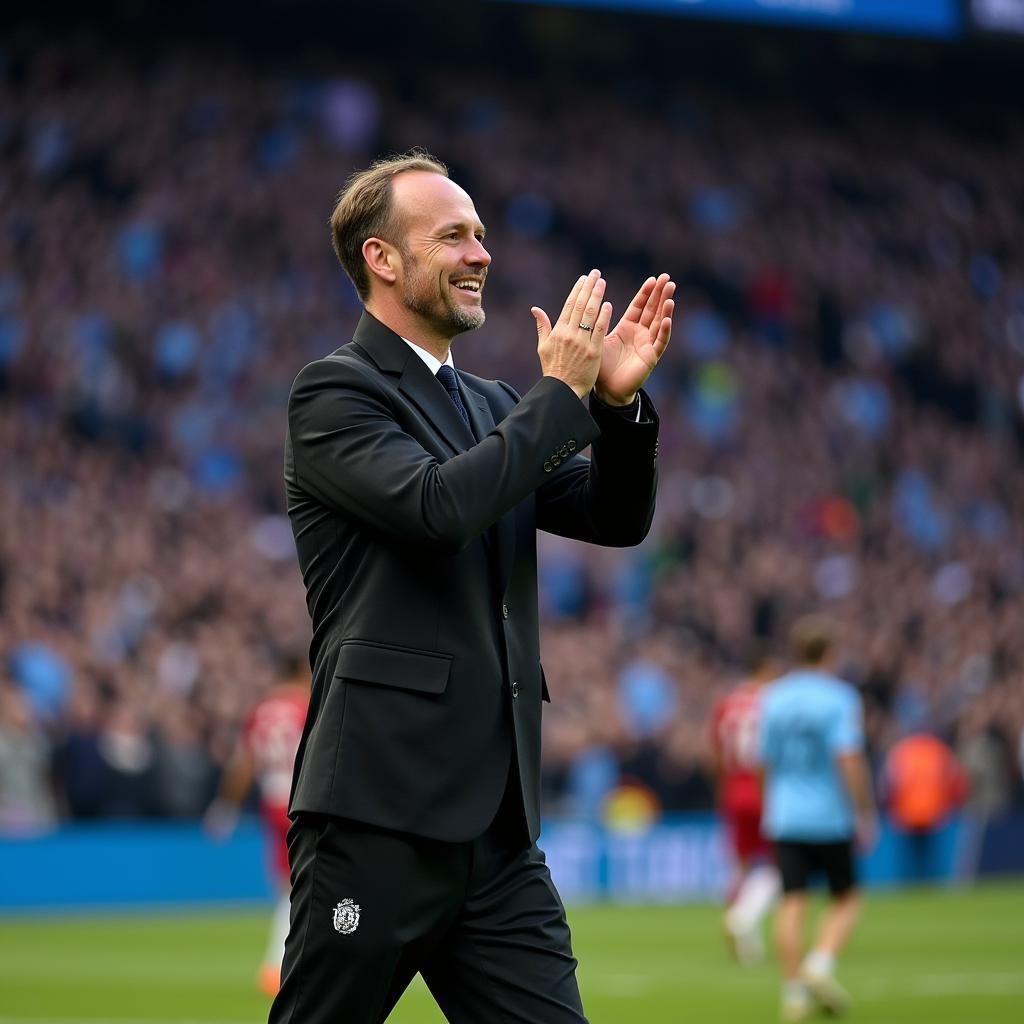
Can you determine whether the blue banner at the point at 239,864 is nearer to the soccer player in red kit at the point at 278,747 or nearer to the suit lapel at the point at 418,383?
the soccer player in red kit at the point at 278,747

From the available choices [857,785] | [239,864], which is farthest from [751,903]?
[239,864]

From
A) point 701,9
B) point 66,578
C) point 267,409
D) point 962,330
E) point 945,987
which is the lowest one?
point 945,987

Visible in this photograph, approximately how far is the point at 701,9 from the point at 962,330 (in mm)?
9044

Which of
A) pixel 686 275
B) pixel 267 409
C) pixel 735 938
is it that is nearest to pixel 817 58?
pixel 686 275

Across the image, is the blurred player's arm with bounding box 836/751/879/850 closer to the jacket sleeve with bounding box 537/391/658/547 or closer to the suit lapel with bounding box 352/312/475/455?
the jacket sleeve with bounding box 537/391/658/547

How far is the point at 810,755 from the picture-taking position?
38.4 feet

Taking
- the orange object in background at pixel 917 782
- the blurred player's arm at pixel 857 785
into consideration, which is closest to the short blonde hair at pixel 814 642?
the blurred player's arm at pixel 857 785

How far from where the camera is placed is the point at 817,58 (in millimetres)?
30609

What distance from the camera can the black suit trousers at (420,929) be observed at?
12.5 feet

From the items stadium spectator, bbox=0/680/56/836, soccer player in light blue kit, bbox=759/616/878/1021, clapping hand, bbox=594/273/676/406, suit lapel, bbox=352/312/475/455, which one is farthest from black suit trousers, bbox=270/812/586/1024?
stadium spectator, bbox=0/680/56/836

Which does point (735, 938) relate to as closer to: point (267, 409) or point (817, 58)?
point (267, 409)

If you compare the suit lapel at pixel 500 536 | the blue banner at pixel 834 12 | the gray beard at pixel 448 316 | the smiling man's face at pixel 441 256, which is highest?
the blue banner at pixel 834 12

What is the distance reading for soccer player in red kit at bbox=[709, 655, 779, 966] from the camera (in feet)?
46.1

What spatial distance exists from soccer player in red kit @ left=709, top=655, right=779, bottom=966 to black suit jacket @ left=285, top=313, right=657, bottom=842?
10396mm
